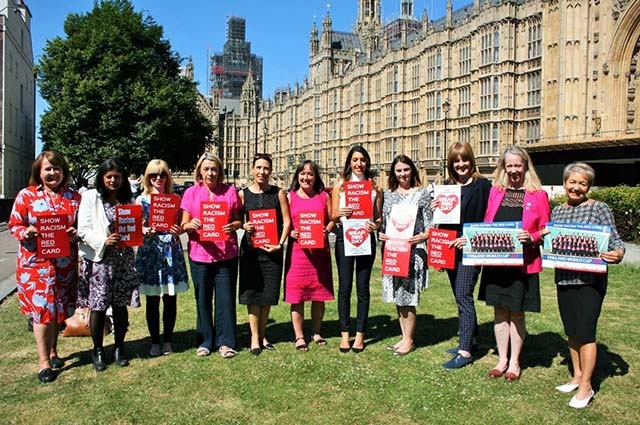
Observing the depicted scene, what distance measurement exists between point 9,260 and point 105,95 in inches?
667

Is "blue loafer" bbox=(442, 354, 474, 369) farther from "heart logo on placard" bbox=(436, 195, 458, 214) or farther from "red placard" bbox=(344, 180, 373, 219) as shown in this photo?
"red placard" bbox=(344, 180, 373, 219)

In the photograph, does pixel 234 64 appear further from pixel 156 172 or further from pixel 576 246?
pixel 576 246

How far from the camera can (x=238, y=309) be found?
9.13m

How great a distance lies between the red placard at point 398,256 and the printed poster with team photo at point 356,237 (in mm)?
254

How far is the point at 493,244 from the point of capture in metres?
5.46

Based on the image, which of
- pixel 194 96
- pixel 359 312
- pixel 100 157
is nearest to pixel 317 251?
pixel 359 312

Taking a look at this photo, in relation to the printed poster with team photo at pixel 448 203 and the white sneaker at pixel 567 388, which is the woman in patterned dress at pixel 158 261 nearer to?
the printed poster with team photo at pixel 448 203

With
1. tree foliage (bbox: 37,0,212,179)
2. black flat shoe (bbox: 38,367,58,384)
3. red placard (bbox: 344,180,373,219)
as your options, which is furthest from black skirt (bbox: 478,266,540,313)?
tree foliage (bbox: 37,0,212,179)

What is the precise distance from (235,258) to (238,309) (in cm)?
282

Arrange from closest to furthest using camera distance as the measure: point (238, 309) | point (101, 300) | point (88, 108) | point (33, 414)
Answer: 1. point (33, 414)
2. point (101, 300)
3. point (238, 309)
4. point (88, 108)

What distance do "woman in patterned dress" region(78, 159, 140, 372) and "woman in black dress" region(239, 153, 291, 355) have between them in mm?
1304

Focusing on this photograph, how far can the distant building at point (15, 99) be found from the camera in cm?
3170

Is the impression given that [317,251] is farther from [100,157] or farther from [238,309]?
[100,157]

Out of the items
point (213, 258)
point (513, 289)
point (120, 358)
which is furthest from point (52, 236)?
point (513, 289)
